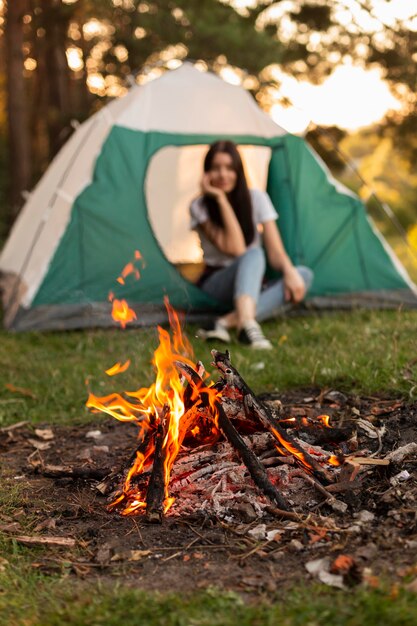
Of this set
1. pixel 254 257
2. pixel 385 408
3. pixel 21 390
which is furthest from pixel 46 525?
pixel 254 257

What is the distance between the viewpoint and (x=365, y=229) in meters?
7.83

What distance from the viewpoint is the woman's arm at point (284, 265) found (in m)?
6.98

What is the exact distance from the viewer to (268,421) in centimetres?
333

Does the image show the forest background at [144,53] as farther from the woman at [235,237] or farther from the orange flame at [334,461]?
the orange flame at [334,461]

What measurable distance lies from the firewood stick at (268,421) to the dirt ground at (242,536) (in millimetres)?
87

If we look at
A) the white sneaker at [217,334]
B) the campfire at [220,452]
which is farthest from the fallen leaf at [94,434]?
the white sneaker at [217,334]

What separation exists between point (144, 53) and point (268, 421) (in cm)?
1283

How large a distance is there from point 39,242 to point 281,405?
410cm

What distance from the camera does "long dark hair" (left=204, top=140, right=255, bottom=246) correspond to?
23.1 feet

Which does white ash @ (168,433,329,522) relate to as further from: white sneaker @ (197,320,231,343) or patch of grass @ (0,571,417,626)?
white sneaker @ (197,320,231,343)

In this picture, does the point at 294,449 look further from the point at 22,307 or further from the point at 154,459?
the point at 22,307

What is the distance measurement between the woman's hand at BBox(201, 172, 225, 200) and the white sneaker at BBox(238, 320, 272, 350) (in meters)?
1.27

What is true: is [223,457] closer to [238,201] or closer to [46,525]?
[46,525]

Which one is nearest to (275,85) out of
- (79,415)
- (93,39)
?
(79,415)
